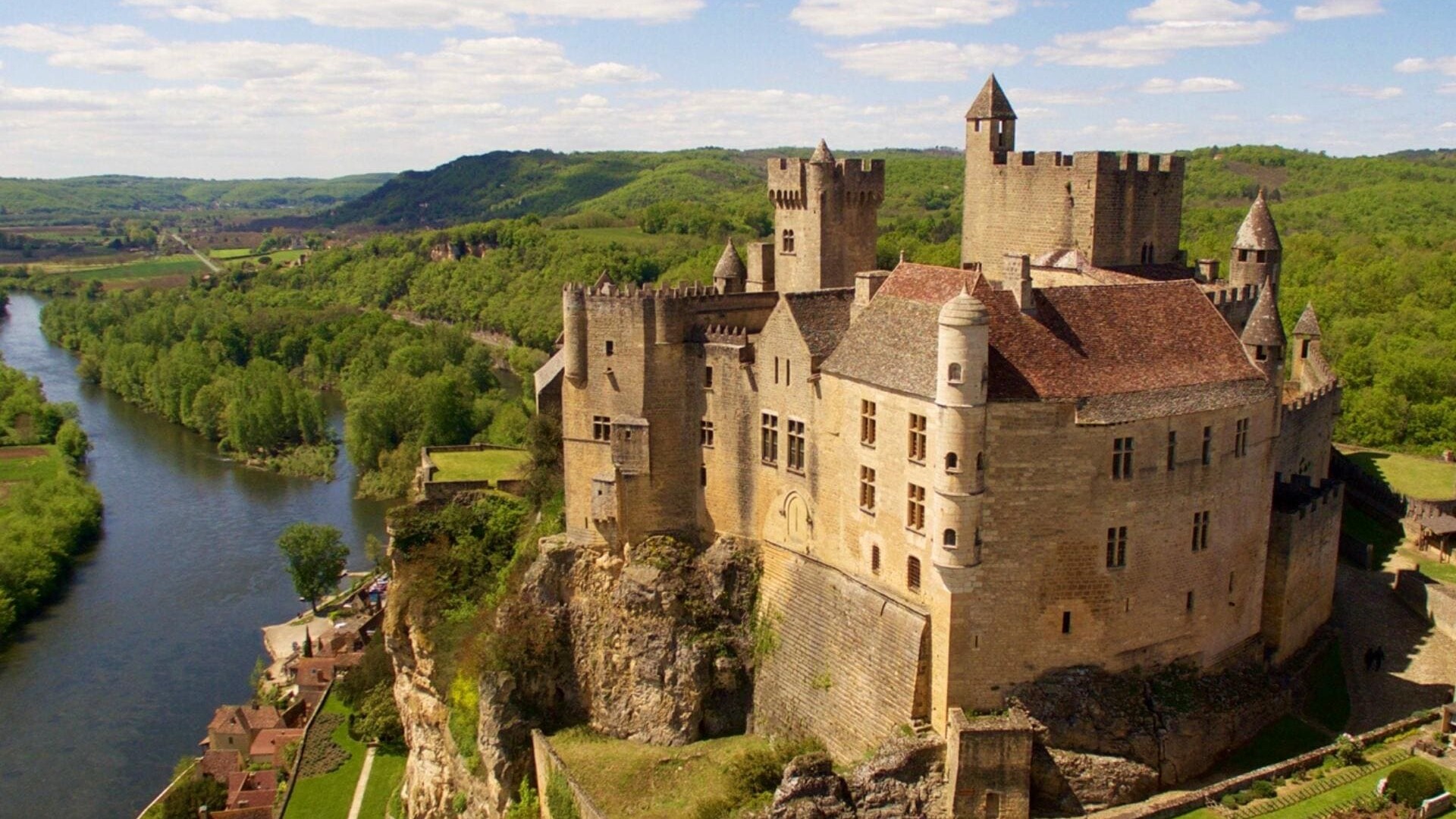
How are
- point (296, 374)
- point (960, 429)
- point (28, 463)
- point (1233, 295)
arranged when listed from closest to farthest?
1. point (960, 429)
2. point (1233, 295)
3. point (28, 463)
4. point (296, 374)

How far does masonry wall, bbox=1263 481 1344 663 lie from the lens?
96.5 feet

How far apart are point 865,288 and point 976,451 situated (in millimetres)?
6466

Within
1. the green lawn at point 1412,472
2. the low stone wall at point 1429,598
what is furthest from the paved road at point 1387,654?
the green lawn at point 1412,472

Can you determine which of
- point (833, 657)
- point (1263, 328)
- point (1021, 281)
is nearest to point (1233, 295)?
point (1263, 328)

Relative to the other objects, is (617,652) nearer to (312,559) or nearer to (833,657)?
(833,657)

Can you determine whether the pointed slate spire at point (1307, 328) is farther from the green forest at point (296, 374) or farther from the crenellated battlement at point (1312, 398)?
the green forest at point (296, 374)

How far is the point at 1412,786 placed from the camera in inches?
928

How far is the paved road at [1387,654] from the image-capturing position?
2930 cm

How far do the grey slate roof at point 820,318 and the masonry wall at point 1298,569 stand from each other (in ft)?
36.1

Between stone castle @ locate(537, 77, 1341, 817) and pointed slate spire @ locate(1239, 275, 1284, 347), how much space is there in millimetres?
57

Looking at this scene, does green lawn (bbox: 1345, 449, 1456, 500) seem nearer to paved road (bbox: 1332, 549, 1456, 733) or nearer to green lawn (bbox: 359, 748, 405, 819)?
paved road (bbox: 1332, 549, 1456, 733)

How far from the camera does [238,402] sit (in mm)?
85125

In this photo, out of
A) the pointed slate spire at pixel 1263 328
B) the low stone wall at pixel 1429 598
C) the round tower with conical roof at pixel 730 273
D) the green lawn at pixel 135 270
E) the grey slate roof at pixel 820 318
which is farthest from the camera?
the green lawn at pixel 135 270

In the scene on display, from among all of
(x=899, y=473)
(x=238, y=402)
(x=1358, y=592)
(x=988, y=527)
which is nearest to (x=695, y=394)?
(x=899, y=473)
